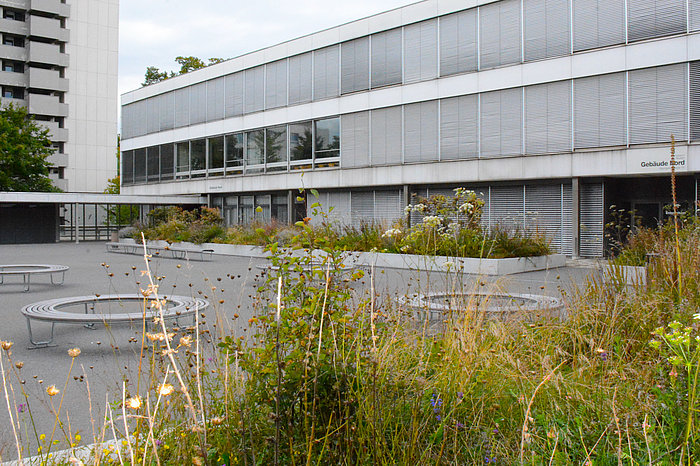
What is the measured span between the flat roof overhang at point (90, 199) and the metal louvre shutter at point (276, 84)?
9038 mm

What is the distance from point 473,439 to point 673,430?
3.07ft

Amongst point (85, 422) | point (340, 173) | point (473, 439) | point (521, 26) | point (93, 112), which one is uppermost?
point (93, 112)

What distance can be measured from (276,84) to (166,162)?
39.9ft

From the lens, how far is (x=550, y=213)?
23.4 meters

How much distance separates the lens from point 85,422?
15.3ft

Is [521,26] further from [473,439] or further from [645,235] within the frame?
[473,439]

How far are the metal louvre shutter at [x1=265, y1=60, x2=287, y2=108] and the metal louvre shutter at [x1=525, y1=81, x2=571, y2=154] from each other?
1451 centimetres

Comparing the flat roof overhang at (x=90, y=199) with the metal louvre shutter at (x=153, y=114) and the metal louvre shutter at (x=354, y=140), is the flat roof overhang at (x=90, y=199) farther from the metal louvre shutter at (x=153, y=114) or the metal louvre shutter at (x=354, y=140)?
the metal louvre shutter at (x=354, y=140)

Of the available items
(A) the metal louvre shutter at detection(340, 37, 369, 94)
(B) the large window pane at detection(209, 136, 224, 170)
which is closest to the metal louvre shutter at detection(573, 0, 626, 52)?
(A) the metal louvre shutter at detection(340, 37, 369, 94)

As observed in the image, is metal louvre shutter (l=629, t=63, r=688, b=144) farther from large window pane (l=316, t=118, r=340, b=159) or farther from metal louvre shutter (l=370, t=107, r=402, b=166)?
large window pane (l=316, t=118, r=340, b=159)

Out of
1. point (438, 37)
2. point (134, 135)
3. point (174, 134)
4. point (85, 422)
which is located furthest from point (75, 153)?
point (85, 422)

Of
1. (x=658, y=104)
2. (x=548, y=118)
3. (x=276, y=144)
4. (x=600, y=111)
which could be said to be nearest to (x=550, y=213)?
(x=548, y=118)

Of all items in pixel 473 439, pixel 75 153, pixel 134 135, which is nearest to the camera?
pixel 473 439

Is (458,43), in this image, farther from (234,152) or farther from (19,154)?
(19,154)
